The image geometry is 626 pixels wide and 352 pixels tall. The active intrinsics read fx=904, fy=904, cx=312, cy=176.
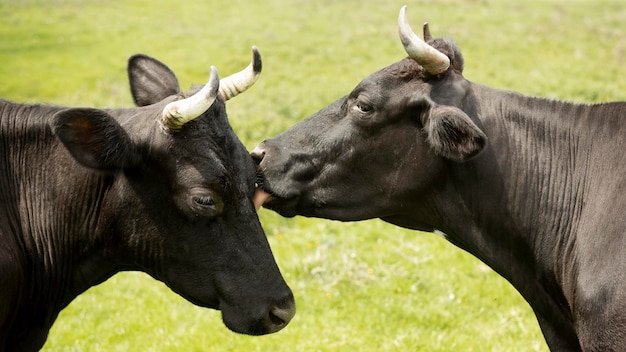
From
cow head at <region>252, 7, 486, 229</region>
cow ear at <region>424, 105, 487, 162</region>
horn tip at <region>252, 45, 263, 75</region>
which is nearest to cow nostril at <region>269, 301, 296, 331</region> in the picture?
cow head at <region>252, 7, 486, 229</region>

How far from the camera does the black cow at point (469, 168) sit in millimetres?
5832

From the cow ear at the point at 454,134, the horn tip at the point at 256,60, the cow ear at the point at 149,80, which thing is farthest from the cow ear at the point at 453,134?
the cow ear at the point at 149,80

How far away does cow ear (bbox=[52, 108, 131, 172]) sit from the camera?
206 inches

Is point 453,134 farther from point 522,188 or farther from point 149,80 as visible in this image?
point 149,80

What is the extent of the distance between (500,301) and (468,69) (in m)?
13.3

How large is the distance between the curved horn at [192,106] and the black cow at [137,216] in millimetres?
14

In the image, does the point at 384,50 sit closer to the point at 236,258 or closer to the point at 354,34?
the point at 354,34

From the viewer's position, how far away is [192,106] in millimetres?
5273

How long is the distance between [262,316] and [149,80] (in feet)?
6.56

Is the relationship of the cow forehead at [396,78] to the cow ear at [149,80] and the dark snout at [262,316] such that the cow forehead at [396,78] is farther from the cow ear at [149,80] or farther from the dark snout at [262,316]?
the dark snout at [262,316]

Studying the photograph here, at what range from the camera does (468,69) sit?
72.4 ft

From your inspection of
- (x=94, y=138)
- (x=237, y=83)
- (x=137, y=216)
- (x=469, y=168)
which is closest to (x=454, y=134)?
(x=469, y=168)

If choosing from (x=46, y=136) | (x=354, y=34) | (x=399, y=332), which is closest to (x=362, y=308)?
(x=399, y=332)

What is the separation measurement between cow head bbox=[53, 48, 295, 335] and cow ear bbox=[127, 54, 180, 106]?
64 centimetres
